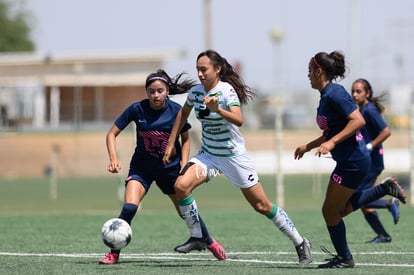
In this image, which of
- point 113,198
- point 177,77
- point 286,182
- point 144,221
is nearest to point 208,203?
point 113,198

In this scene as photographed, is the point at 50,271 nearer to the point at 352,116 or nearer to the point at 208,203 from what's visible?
the point at 352,116

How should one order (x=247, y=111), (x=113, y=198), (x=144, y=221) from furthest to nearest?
(x=247, y=111)
(x=113, y=198)
(x=144, y=221)

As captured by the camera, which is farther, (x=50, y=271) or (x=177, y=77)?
(x=177, y=77)

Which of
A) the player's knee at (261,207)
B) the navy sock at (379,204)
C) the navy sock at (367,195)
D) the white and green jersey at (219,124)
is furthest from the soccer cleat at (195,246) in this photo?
the navy sock at (379,204)

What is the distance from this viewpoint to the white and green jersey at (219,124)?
1037 centimetres

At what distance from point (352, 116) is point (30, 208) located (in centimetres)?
1449

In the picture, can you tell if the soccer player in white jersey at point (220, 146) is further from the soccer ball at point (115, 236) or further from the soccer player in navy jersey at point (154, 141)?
the soccer ball at point (115, 236)

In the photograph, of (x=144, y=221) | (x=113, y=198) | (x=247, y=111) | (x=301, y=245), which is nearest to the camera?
(x=301, y=245)

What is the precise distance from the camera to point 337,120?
32.6 ft

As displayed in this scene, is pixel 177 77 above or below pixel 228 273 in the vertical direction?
above

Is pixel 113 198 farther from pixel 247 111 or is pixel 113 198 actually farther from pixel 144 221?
pixel 247 111

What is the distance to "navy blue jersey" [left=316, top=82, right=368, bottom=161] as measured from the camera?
32.3ft

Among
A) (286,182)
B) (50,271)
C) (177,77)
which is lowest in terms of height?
(286,182)

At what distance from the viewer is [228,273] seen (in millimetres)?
9625
